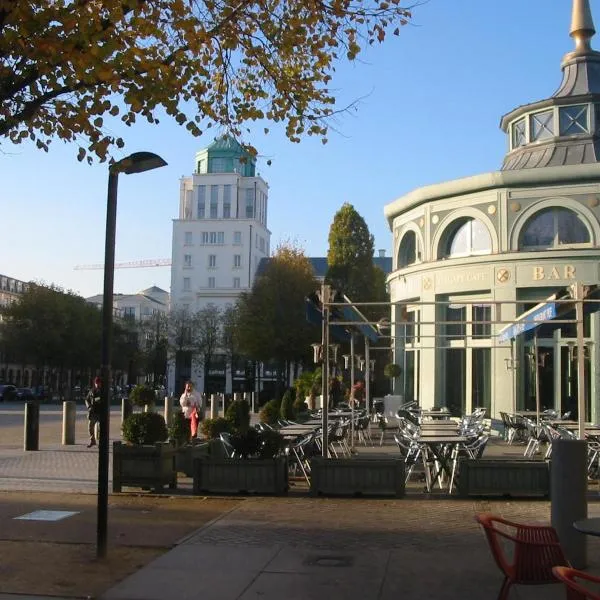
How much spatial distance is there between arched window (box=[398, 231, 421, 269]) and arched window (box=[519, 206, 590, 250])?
504cm

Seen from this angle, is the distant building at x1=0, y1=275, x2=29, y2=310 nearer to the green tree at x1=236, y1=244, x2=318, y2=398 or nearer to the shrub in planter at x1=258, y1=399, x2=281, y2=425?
the green tree at x1=236, y1=244, x2=318, y2=398

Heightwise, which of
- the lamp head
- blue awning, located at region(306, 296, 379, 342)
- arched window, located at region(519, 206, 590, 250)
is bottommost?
blue awning, located at region(306, 296, 379, 342)

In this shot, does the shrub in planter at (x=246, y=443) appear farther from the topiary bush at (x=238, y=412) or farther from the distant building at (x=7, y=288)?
the distant building at (x=7, y=288)

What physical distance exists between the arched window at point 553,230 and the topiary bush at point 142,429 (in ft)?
49.0

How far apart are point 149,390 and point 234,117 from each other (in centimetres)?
1413

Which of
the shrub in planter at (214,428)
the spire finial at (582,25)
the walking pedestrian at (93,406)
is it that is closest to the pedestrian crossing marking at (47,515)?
the shrub in planter at (214,428)

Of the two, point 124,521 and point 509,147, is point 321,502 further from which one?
point 509,147

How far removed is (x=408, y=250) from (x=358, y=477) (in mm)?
18655

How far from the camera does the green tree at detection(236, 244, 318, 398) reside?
48000mm

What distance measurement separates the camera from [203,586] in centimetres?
696

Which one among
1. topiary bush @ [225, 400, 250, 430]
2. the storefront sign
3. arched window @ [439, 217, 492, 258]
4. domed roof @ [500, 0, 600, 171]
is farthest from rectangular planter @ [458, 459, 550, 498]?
domed roof @ [500, 0, 600, 171]

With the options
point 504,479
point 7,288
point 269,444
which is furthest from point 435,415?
point 7,288

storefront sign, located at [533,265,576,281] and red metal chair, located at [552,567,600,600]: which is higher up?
storefront sign, located at [533,265,576,281]

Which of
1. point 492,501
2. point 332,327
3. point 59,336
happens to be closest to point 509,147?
point 332,327
